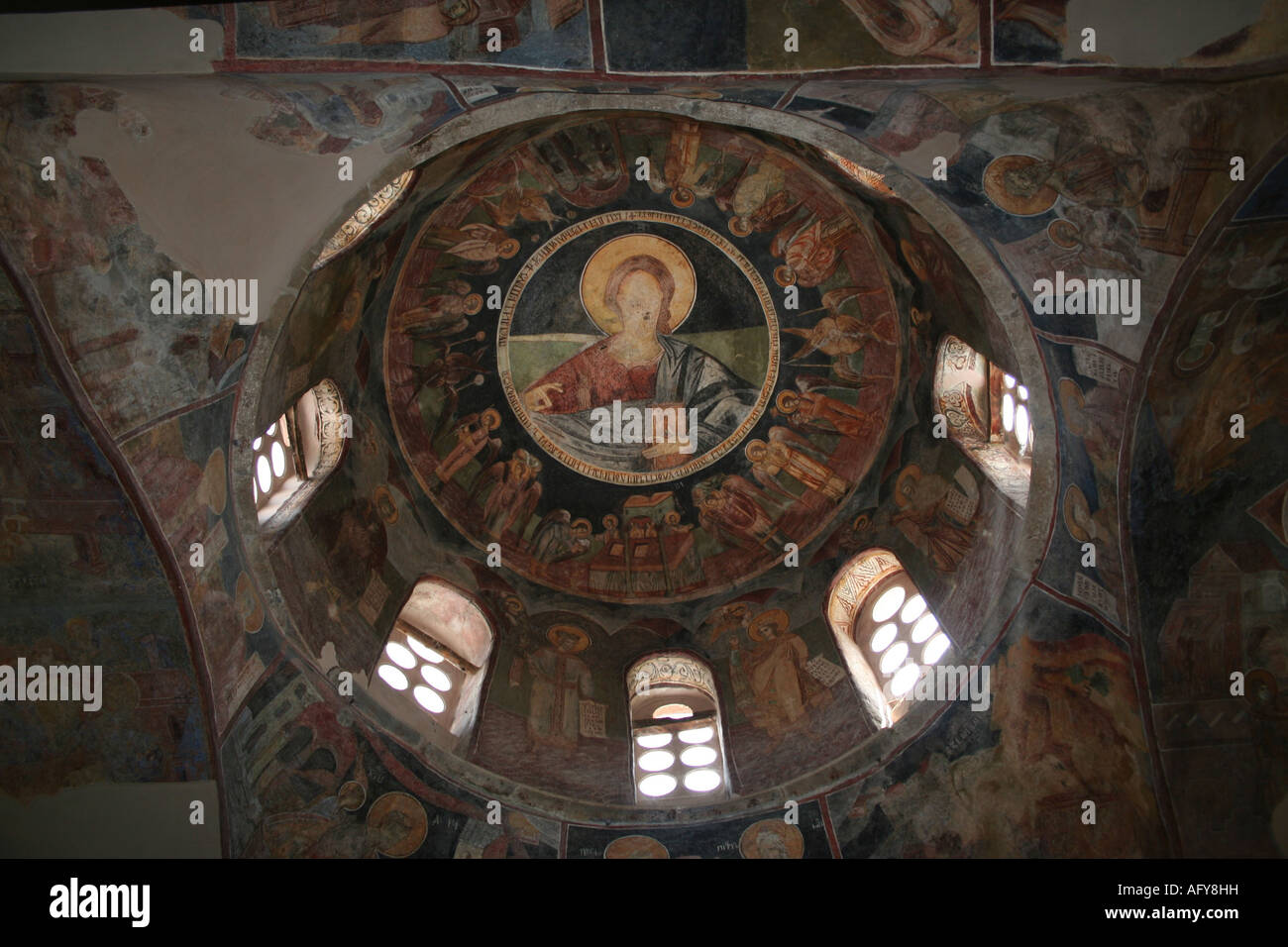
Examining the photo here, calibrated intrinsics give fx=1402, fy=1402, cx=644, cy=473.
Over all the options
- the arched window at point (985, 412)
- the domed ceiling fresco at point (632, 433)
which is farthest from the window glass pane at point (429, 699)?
the arched window at point (985, 412)

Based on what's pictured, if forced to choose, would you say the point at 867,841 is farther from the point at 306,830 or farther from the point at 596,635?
the point at 306,830

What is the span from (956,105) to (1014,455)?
461 cm

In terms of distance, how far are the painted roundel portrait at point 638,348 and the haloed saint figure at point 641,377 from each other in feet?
0.04

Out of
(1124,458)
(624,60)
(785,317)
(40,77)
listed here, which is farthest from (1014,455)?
(40,77)

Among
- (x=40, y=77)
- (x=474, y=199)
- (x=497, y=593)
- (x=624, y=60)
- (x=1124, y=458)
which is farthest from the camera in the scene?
(x=497, y=593)

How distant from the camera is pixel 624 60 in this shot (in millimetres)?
11234

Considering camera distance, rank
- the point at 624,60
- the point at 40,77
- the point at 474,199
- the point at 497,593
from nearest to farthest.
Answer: the point at 40,77 < the point at 624,60 < the point at 474,199 < the point at 497,593

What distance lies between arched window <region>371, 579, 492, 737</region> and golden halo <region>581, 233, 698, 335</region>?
3873 mm

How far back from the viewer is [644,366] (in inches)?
700

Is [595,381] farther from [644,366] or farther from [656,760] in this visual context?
[656,760]

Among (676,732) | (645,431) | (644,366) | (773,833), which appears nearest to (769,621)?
(676,732)

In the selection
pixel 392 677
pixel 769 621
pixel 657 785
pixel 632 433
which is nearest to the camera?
pixel 392 677

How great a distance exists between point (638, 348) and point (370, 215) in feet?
14.5

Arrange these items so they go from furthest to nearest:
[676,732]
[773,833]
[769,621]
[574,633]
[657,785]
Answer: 1. [574,633]
2. [769,621]
3. [676,732]
4. [657,785]
5. [773,833]
